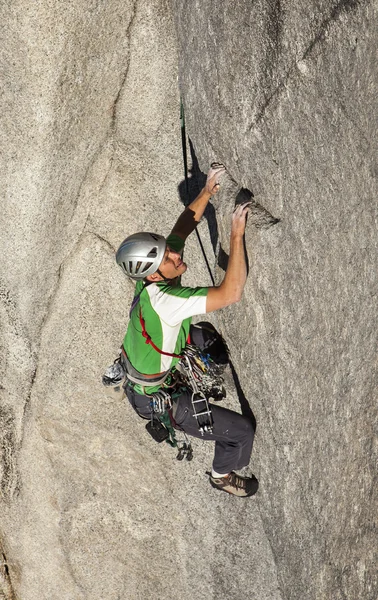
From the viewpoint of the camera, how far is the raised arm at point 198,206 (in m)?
5.30

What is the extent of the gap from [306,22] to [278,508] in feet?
12.0

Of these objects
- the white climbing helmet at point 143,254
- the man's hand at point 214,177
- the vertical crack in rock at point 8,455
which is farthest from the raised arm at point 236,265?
the vertical crack in rock at point 8,455

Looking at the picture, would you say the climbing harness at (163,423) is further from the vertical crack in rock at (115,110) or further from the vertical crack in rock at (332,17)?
the vertical crack in rock at (332,17)

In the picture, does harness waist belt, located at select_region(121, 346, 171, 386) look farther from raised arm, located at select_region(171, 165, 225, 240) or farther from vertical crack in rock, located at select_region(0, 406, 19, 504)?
vertical crack in rock, located at select_region(0, 406, 19, 504)

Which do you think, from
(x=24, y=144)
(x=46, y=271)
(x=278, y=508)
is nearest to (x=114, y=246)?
(x=46, y=271)

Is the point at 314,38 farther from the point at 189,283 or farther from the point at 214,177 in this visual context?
the point at 189,283

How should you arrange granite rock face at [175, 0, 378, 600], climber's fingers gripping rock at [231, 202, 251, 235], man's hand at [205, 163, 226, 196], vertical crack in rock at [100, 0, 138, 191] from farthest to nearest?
1. vertical crack in rock at [100, 0, 138, 191]
2. man's hand at [205, 163, 226, 196]
3. climber's fingers gripping rock at [231, 202, 251, 235]
4. granite rock face at [175, 0, 378, 600]

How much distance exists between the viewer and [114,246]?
6273 millimetres

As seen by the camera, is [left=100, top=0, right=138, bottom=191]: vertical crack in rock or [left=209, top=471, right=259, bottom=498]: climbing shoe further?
[left=209, top=471, right=259, bottom=498]: climbing shoe

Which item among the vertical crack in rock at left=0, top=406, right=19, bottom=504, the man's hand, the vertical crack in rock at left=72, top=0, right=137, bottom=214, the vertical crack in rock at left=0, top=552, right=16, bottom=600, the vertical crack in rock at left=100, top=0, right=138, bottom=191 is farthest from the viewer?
the vertical crack in rock at left=0, top=552, right=16, bottom=600

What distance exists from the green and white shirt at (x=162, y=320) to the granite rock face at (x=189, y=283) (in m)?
0.42

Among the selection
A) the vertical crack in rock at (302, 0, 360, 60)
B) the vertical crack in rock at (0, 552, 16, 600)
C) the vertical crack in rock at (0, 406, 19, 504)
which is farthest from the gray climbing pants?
the vertical crack in rock at (0, 552, 16, 600)

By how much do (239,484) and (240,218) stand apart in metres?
2.57

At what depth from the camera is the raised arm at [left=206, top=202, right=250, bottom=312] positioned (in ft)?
15.7
